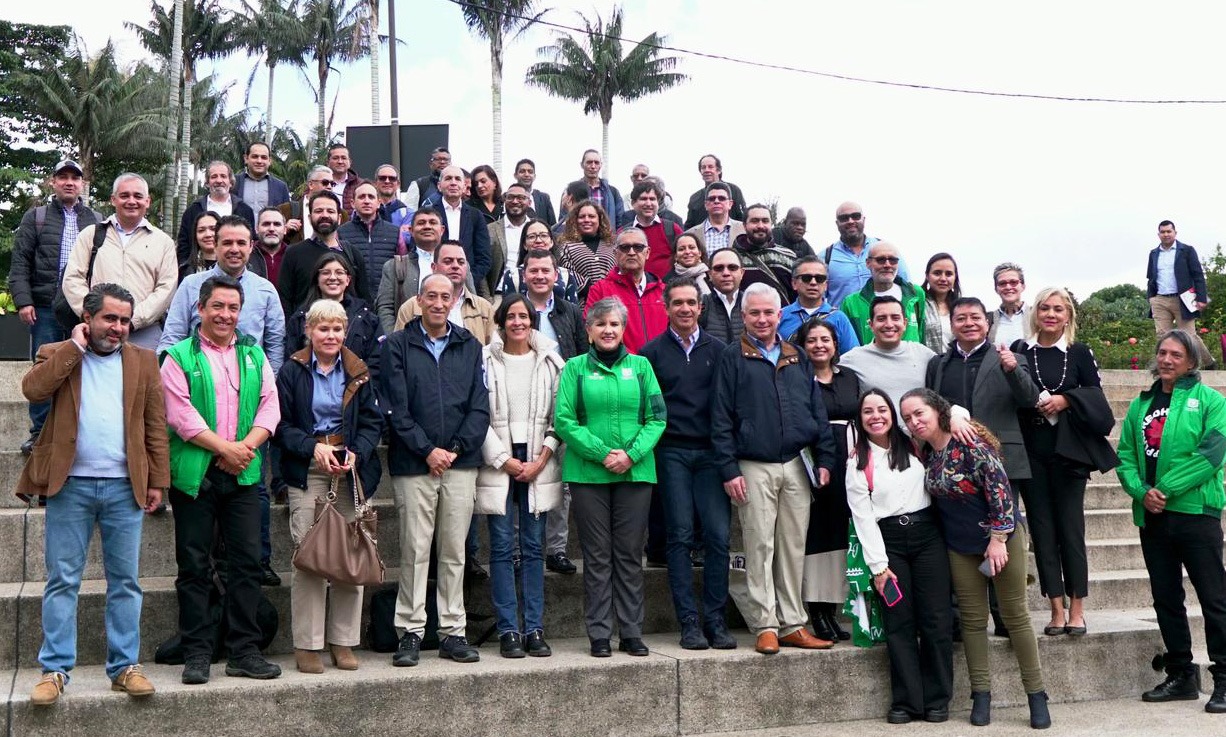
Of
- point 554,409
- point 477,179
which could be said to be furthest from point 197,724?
point 477,179

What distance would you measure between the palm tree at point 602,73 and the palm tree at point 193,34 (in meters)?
13.5

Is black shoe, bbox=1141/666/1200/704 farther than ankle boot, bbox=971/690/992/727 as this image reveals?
Yes

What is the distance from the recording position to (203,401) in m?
5.54

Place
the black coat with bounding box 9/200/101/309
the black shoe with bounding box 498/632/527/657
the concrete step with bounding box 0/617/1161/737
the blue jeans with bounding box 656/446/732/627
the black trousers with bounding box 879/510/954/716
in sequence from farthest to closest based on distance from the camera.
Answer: the black coat with bounding box 9/200/101/309 < the blue jeans with bounding box 656/446/732/627 < the black trousers with bounding box 879/510/954/716 < the black shoe with bounding box 498/632/527/657 < the concrete step with bounding box 0/617/1161/737

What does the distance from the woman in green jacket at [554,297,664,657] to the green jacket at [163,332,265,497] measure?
5.22ft

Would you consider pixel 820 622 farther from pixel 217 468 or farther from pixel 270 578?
pixel 217 468

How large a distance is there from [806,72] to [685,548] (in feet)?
44.7

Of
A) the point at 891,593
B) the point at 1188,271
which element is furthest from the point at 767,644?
the point at 1188,271

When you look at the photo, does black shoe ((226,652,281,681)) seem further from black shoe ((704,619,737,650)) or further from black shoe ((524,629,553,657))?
black shoe ((704,619,737,650))

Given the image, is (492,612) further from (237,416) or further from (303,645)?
(237,416)

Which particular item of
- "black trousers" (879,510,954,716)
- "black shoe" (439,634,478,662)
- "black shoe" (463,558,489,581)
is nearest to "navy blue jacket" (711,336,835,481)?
"black trousers" (879,510,954,716)

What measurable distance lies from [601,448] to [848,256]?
3.34 meters

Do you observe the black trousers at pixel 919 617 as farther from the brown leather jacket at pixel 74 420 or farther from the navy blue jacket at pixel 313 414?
the brown leather jacket at pixel 74 420

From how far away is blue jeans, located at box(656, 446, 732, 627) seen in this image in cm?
636
